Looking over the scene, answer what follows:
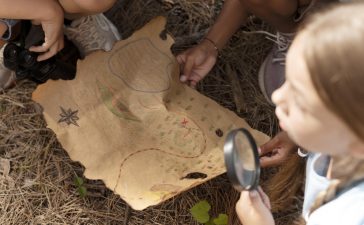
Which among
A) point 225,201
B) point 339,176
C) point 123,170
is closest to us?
point 339,176

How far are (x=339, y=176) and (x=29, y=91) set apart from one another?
90 cm

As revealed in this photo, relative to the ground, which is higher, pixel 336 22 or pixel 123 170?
pixel 336 22

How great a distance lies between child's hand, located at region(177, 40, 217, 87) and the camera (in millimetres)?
1260

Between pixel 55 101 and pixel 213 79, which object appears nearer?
pixel 55 101

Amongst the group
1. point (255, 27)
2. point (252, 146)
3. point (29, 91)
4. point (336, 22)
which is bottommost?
point (29, 91)

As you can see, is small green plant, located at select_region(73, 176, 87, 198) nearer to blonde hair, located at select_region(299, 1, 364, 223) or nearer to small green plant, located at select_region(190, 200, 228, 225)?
small green plant, located at select_region(190, 200, 228, 225)

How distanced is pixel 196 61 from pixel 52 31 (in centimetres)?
34

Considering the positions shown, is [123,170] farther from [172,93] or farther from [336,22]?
[336,22]

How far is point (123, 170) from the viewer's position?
1.18m

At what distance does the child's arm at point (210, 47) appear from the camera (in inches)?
49.8

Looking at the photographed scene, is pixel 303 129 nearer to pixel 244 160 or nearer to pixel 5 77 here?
pixel 244 160

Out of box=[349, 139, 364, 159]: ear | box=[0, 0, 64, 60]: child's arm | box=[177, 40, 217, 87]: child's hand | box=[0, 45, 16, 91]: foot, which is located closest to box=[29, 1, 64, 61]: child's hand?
box=[0, 0, 64, 60]: child's arm

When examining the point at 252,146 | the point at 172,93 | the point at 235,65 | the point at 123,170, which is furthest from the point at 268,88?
the point at 252,146

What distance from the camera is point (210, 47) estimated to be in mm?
1301
